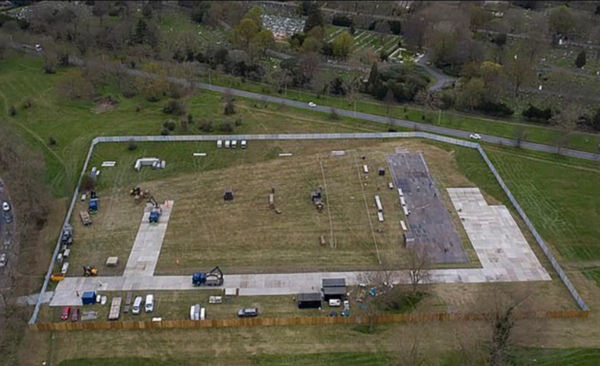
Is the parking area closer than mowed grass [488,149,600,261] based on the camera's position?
Yes

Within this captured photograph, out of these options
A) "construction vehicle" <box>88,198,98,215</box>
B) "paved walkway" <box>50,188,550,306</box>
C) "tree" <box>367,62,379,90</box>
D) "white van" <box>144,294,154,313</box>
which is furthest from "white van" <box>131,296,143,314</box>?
"tree" <box>367,62,379,90</box>

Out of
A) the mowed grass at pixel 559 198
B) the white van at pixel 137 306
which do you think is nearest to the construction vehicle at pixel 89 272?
the white van at pixel 137 306

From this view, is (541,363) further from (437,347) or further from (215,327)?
(215,327)

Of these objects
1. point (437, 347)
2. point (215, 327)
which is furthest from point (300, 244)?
point (437, 347)

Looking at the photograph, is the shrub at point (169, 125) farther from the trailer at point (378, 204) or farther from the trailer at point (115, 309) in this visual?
the trailer at point (115, 309)

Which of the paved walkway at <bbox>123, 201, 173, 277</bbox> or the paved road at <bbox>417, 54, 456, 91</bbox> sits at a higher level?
the paved road at <bbox>417, 54, 456, 91</bbox>

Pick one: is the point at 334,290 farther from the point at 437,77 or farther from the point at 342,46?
the point at 342,46

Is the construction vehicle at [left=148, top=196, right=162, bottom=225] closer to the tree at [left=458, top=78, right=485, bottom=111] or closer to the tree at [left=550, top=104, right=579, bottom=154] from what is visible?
the tree at [left=458, top=78, right=485, bottom=111]

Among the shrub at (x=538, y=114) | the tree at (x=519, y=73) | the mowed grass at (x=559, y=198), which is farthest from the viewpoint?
the tree at (x=519, y=73)
